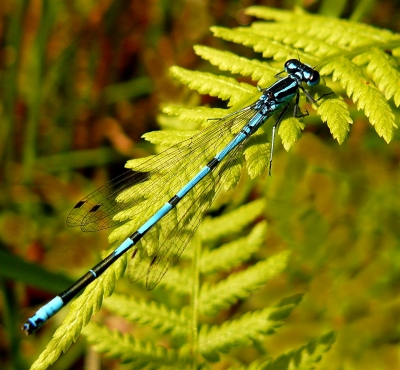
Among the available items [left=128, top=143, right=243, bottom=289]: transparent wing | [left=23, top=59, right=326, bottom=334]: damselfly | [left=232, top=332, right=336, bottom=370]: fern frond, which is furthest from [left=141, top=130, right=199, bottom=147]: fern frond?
[left=232, top=332, right=336, bottom=370]: fern frond

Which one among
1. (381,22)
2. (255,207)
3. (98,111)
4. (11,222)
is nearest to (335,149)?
(255,207)

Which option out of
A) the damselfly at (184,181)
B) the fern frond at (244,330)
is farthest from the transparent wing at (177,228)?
the fern frond at (244,330)

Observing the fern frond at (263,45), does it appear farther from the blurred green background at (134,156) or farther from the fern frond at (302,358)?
the fern frond at (302,358)

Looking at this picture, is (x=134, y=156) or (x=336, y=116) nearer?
(x=336, y=116)

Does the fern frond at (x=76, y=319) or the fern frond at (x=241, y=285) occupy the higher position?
the fern frond at (x=76, y=319)

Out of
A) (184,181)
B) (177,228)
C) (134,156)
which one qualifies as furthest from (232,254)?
(134,156)

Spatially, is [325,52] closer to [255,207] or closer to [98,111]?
[255,207]

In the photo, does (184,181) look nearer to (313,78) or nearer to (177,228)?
(177,228)
